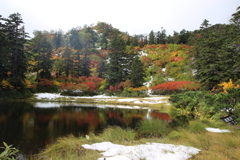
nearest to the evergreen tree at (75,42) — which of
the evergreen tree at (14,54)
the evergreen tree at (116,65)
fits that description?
the evergreen tree at (116,65)

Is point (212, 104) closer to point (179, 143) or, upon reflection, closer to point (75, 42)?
point (179, 143)

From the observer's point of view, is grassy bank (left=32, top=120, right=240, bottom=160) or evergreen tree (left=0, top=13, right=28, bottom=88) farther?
evergreen tree (left=0, top=13, right=28, bottom=88)

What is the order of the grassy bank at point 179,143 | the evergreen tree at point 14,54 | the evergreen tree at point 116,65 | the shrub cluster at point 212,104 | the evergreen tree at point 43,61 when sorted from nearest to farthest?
the grassy bank at point 179,143, the shrub cluster at point 212,104, the evergreen tree at point 14,54, the evergreen tree at point 43,61, the evergreen tree at point 116,65

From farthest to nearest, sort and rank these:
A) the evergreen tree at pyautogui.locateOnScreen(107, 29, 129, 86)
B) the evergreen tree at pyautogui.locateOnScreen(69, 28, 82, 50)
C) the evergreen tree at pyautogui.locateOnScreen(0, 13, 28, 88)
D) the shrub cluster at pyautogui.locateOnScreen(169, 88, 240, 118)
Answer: the evergreen tree at pyautogui.locateOnScreen(69, 28, 82, 50) < the evergreen tree at pyautogui.locateOnScreen(107, 29, 129, 86) < the evergreen tree at pyautogui.locateOnScreen(0, 13, 28, 88) < the shrub cluster at pyautogui.locateOnScreen(169, 88, 240, 118)

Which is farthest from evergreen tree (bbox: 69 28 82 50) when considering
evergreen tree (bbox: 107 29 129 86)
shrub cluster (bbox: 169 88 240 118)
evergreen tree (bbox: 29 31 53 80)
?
shrub cluster (bbox: 169 88 240 118)

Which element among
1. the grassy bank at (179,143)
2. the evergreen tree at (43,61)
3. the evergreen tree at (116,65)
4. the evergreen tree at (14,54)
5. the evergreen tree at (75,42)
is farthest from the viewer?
the evergreen tree at (75,42)

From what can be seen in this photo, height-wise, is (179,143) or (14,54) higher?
(14,54)

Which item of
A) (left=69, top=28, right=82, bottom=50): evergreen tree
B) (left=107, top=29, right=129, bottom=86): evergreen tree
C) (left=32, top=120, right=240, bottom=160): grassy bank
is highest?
(left=69, top=28, right=82, bottom=50): evergreen tree

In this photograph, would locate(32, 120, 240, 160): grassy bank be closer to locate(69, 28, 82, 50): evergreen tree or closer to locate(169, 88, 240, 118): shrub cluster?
locate(169, 88, 240, 118): shrub cluster

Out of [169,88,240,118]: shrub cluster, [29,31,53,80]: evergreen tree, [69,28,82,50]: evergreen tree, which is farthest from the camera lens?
[69,28,82,50]: evergreen tree

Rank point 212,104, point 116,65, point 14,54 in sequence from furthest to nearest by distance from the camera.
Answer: point 116,65, point 14,54, point 212,104

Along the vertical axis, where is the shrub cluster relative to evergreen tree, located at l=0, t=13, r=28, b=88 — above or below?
below

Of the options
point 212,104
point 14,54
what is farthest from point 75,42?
point 212,104

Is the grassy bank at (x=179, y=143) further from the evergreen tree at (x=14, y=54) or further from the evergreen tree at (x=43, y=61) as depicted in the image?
the evergreen tree at (x=43, y=61)
